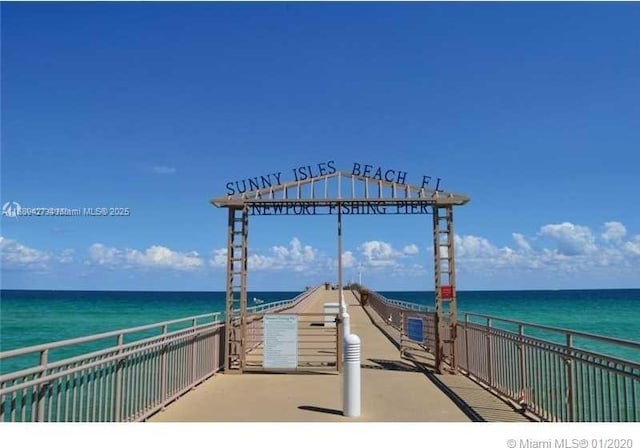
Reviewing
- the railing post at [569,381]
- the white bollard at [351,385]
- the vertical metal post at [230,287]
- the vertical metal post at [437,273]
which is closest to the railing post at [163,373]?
the white bollard at [351,385]

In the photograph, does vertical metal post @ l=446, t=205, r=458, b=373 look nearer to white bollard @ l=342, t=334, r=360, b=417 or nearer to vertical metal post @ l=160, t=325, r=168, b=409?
white bollard @ l=342, t=334, r=360, b=417

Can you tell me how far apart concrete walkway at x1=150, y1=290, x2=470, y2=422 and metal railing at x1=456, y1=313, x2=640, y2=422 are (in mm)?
975

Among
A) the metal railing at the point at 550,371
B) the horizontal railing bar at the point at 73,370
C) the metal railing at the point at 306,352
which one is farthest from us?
the metal railing at the point at 306,352

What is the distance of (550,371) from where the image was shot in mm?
7363

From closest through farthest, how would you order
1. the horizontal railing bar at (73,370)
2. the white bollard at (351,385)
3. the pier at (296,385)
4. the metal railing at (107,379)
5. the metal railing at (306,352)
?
the horizontal railing bar at (73,370)
the metal railing at (107,379)
the pier at (296,385)
the white bollard at (351,385)
the metal railing at (306,352)

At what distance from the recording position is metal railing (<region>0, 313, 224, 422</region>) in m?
5.00

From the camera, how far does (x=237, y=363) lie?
12.3 metres

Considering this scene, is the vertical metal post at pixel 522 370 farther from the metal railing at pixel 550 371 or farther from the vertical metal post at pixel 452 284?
the vertical metal post at pixel 452 284

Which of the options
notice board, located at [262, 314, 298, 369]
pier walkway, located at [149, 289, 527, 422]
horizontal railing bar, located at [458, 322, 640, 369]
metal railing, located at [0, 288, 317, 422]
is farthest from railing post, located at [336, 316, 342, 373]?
horizontal railing bar, located at [458, 322, 640, 369]

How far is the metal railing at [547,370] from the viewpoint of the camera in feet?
18.9

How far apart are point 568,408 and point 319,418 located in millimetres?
3050

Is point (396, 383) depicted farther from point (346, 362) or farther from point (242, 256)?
point (242, 256)

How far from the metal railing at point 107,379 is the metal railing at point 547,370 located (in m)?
5.06
